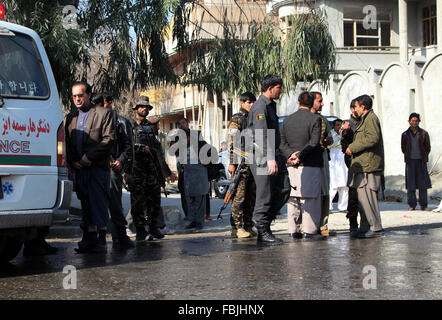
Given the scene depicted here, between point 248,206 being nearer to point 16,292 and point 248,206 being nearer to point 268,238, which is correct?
point 268,238

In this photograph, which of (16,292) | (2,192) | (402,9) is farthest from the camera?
(402,9)

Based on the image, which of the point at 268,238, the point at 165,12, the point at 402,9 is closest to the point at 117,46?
the point at 165,12

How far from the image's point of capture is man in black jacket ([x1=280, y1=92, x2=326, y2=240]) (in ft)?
31.3

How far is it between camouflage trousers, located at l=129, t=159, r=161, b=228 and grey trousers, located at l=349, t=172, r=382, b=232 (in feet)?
9.12

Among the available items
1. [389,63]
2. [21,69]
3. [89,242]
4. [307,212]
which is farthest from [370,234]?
[389,63]

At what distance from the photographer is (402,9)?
3262 cm

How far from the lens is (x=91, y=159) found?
8.10 metres

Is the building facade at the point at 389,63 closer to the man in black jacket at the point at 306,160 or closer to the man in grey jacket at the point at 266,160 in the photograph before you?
the man in black jacket at the point at 306,160

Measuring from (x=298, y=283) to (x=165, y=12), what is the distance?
821cm

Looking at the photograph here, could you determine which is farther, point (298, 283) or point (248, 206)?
point (248, 206)

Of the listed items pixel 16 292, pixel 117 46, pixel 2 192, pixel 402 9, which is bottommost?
pixel 16 292

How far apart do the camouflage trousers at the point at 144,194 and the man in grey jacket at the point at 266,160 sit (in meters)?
1.68

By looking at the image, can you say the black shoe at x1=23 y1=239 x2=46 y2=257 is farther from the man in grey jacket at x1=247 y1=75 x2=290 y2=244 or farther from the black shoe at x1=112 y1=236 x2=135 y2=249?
the man in grey jacket at x1=247 y1=75 x2=290 y2=244

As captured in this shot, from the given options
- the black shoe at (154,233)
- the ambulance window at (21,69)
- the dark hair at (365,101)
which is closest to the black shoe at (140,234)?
the black shoe at (154,233)
